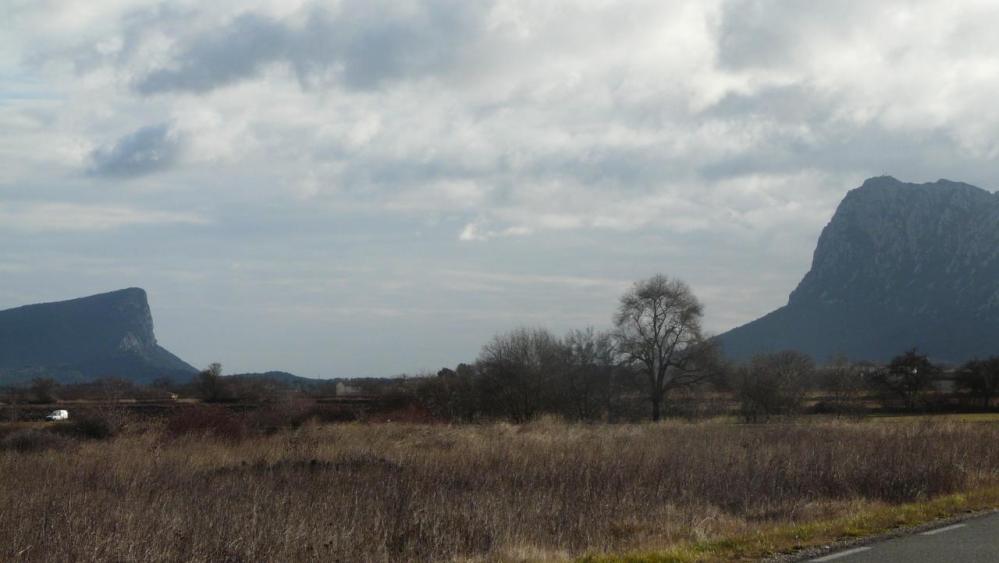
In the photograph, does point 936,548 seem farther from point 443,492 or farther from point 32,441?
point 32,441

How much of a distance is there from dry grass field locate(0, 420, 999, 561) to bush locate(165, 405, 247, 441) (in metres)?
2.05

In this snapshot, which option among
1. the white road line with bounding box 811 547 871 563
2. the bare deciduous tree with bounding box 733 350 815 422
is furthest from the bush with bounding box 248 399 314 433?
the white road line with bounding box 811 547 871 563

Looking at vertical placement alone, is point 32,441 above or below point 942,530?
above

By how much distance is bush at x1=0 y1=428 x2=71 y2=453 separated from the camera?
3192 centimetres

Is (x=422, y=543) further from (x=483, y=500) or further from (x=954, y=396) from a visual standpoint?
(x=954, y=396)

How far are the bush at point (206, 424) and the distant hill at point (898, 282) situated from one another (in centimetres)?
11891

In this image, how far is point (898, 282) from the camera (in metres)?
173

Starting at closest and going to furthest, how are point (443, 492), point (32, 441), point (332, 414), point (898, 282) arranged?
point (443, 492) < point (32, 441) < point (332, 414) < point (898, 282)

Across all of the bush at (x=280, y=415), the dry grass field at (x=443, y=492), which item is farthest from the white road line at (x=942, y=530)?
the bush at (x=280, y=415)

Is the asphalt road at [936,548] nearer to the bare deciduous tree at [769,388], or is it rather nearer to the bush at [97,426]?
the bush at [97,426]

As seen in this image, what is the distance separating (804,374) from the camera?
72.5 meters

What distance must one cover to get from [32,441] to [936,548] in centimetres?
2958

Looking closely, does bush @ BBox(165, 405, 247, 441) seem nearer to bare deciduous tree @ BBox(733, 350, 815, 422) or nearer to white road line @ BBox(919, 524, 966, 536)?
white road line @ BBox(919, 524, 966, 536)

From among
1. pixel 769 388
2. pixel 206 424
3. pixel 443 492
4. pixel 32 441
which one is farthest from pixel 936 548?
pixel 769 388
